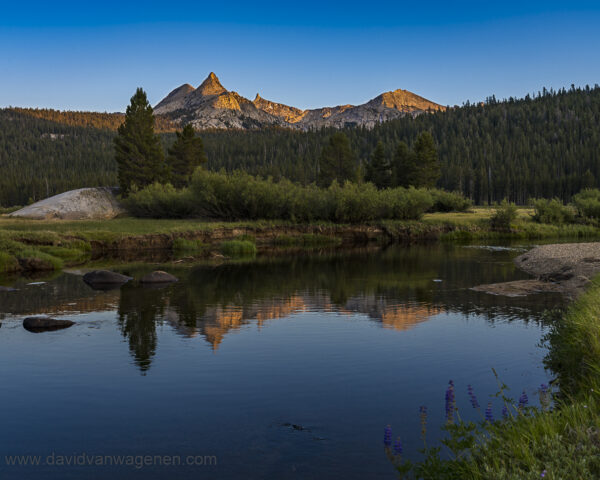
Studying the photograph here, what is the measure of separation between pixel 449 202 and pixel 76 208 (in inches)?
2091

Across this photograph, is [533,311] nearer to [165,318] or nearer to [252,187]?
[165,318]

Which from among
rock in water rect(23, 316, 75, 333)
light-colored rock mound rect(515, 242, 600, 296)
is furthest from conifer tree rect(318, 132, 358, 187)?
rock in water rect(23, 316, 75, 333)

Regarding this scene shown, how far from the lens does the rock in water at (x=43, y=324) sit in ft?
57.4

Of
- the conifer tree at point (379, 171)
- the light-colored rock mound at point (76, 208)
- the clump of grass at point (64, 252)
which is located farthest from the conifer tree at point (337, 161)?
the clump of grass at point (64, 252)

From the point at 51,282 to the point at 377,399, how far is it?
21854mm

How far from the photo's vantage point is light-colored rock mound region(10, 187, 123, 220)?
2172 inches

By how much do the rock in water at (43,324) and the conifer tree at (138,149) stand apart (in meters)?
51.1

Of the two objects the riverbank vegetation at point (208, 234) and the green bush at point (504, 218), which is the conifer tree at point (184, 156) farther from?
the green bush at point (504, 218)

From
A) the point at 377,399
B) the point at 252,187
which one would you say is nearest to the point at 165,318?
the point at 377,399

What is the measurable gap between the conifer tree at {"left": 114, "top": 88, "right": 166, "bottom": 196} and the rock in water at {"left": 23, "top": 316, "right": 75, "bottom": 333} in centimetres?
5115

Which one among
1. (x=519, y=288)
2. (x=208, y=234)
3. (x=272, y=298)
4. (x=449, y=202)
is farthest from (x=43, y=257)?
(x=449, y=202)

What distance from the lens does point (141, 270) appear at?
31.9 m

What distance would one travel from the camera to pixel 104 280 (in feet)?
88.8

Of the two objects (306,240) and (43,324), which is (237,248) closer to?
(306,240)
